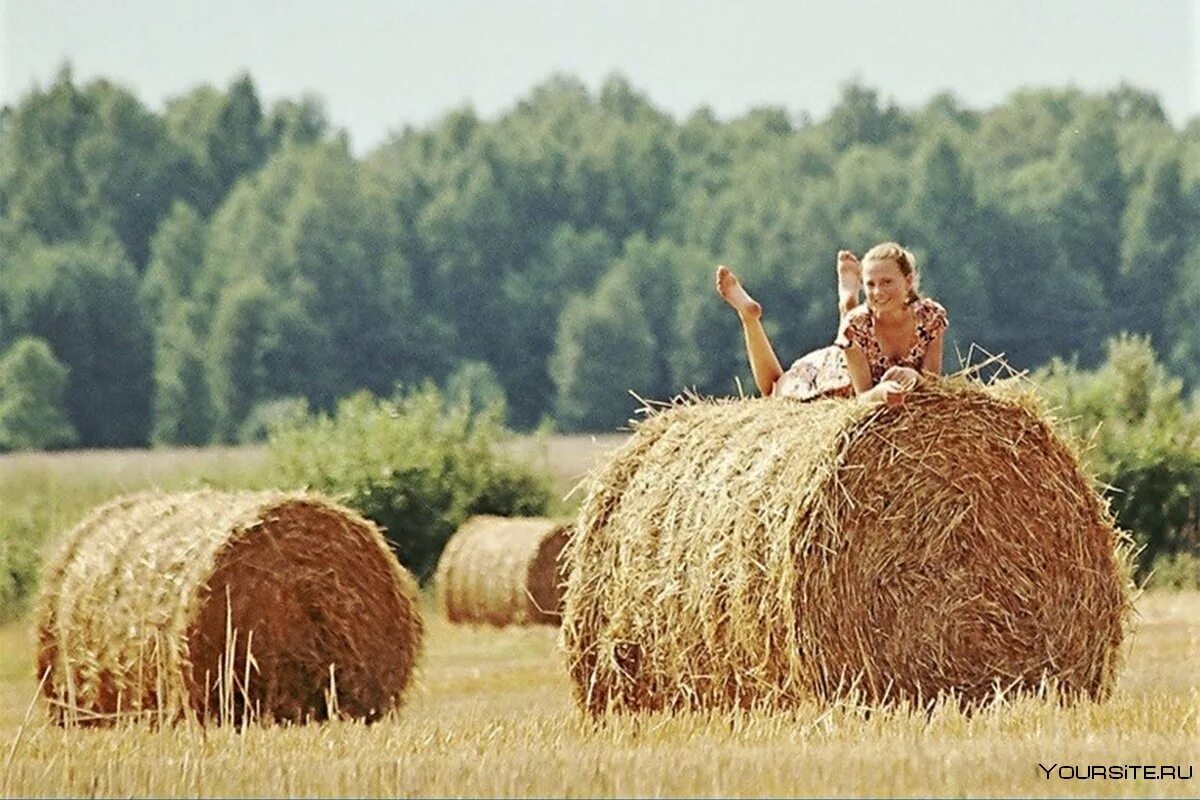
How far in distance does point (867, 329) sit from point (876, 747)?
2410 mm

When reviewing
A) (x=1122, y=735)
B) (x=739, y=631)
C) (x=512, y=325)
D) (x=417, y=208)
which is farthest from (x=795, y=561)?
(x=417, y=208)

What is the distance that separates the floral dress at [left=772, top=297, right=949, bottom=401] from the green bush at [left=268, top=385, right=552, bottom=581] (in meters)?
15.4

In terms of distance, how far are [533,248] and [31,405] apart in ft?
53.6

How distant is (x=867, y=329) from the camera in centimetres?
965

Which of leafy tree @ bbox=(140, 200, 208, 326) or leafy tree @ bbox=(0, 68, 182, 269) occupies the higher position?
leafy tree @ bbox=(0, 68, 182, 269)

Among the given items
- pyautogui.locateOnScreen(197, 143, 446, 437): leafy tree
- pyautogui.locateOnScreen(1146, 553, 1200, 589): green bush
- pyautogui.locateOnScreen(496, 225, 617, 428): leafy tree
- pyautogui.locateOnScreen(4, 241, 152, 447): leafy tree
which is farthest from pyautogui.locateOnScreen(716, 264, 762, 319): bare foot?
pyautogui.locateOnScreen(496, 225, 617, 428): leafy tree

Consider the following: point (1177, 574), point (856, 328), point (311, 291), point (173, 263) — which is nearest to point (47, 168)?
point (173, 263)

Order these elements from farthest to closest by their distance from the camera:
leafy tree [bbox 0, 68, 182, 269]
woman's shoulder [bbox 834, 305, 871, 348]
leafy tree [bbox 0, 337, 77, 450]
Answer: leafy tree [bbox 0, 68, 182, 269]
leafy tree [bbox 0, 337, 77, 450]
woman's shoulder [bbox 834, 305, 871, 348]

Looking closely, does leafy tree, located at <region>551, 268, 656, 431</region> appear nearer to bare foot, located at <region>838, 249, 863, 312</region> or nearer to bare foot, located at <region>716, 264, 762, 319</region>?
bare foot, located at <region>838, 249, 863, 312</region>

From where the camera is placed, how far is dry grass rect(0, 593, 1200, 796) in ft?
22.9

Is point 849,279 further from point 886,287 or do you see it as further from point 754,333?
point 886,287

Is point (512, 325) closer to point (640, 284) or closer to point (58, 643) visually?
point (640, 284)

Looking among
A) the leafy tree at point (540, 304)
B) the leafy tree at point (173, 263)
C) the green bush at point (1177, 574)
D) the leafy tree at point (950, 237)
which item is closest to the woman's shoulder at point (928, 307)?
the green bush at point (1177, 574)

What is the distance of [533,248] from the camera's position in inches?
2456
